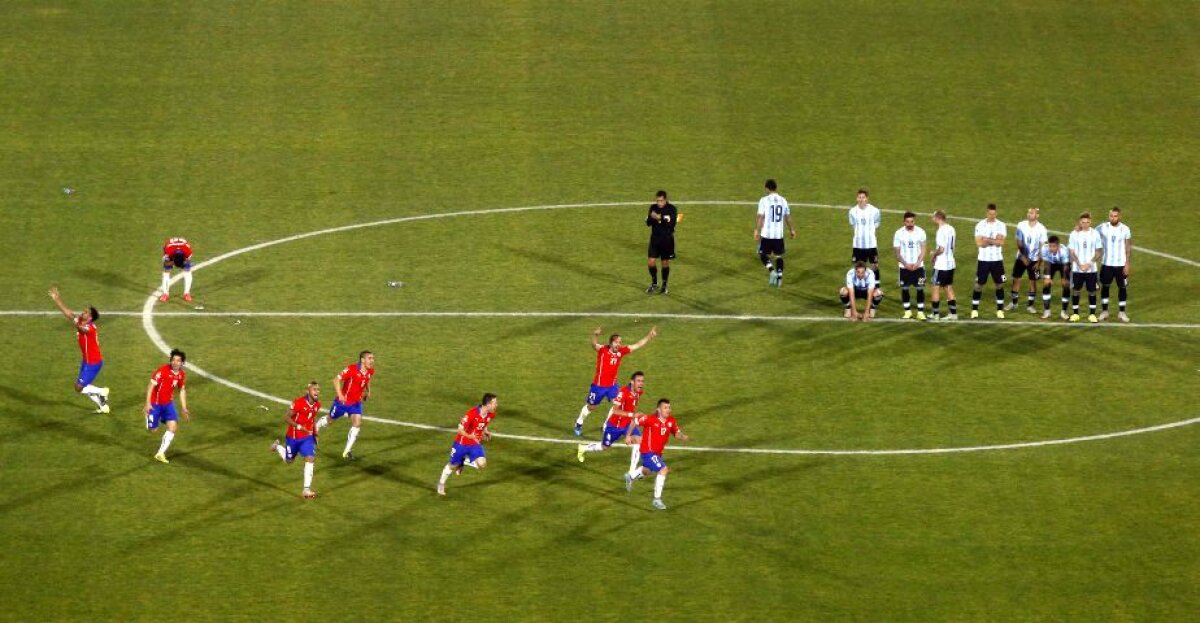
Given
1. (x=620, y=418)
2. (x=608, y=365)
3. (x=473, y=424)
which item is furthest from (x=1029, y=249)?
(x=473, y=424)

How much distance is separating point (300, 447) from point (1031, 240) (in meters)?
17.0

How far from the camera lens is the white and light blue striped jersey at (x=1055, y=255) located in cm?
4062

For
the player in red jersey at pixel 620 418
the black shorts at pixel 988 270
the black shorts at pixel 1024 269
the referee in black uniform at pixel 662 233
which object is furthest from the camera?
the referee in black uniform at pixel 662 233

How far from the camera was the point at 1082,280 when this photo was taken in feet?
132

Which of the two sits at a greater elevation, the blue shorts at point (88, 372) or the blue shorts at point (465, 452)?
the blue shorts at point (88, 372)

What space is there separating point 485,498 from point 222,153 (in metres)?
20.9

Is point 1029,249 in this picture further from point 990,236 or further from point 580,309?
point 580,309

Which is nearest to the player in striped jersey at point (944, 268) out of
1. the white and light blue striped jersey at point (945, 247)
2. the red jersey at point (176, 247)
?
the white and light blue striped jersey at point (945, 247)

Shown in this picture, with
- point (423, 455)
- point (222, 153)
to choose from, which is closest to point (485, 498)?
point (423, 455)

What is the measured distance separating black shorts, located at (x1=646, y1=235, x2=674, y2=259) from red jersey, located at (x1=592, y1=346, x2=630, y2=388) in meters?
7.23

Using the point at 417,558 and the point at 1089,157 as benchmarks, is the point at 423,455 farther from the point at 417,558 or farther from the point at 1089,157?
the point at 1089,157

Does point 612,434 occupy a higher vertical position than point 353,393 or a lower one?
lower

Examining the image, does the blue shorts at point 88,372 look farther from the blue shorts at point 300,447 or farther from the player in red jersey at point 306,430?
the player in red jersey at point 306,430

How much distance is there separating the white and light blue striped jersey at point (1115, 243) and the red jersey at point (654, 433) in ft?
43.1
